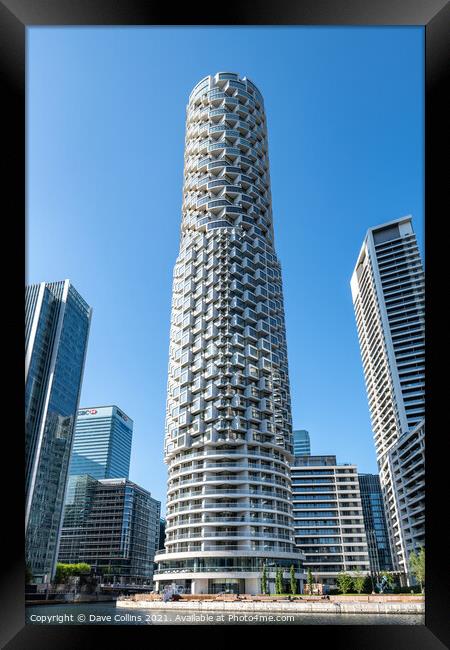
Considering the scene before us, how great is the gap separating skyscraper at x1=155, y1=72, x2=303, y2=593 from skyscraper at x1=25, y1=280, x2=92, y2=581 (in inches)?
673

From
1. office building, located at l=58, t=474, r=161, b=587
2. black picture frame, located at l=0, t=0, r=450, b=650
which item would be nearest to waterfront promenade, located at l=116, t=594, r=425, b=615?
black picture frame, located at l=0, t=0, r=450, b=650

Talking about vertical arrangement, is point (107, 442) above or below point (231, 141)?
below

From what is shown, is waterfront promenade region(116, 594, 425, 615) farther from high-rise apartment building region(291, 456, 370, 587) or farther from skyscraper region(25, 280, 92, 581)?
high-rise apartment building region(291, 456, 370, 587)

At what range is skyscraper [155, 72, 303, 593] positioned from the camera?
2834 cm

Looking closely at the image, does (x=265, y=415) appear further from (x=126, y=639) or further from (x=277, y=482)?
(x=126, y=639)

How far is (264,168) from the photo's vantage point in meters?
39.3

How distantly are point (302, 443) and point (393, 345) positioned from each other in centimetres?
5197

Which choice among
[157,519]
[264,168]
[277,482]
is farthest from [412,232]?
[157,519]

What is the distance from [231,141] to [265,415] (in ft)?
67.8

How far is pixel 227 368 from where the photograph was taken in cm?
3162

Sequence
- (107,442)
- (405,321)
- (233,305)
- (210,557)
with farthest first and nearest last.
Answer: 1. (107,442)
2. (405,321)
3. (233,305)
4. (210,557)

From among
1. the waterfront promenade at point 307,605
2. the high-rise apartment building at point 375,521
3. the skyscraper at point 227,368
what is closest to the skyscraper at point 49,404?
the skyscraper at point 227,368
